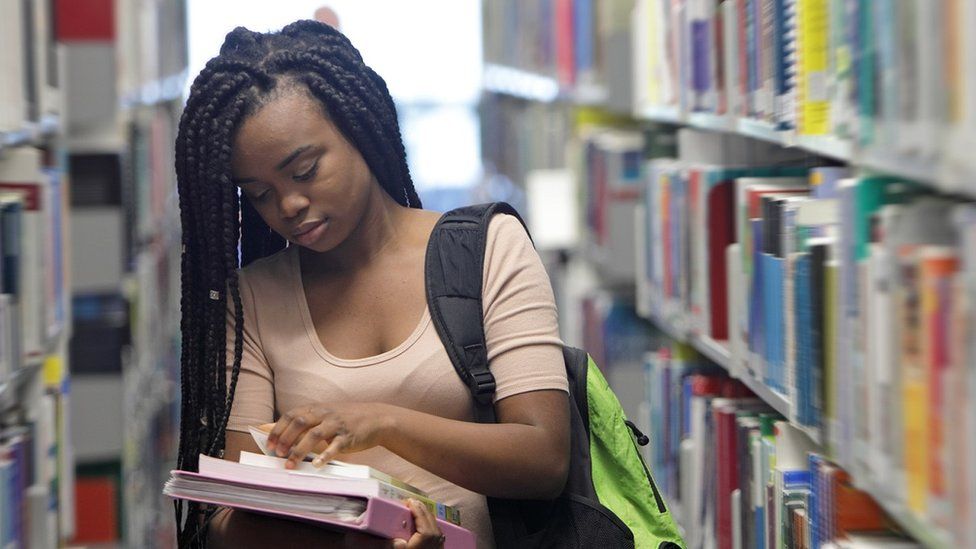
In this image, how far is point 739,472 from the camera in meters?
2.16

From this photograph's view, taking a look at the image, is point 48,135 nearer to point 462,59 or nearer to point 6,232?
point 6,232

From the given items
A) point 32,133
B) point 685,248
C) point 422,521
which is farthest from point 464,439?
point 32,133

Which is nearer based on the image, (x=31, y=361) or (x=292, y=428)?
(x=292, y=428)

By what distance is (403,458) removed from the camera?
1584 millimetres

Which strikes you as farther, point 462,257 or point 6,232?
point 6,232

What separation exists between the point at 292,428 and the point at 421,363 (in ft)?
0.72

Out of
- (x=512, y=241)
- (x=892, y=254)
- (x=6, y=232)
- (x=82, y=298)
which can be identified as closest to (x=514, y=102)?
(x=82, y=298)

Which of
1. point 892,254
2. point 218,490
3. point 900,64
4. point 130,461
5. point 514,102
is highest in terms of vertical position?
point 514,102

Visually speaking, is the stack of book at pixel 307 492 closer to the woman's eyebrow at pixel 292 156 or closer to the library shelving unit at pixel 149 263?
the woman's eyebrow at pixel 292 156

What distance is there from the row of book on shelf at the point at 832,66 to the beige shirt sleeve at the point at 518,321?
15.7 inches

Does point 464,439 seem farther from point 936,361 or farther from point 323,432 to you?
point 936,361

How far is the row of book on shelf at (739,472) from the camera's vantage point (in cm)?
157

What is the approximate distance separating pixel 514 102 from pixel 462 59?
1.33 m

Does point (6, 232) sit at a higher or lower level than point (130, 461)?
higher
